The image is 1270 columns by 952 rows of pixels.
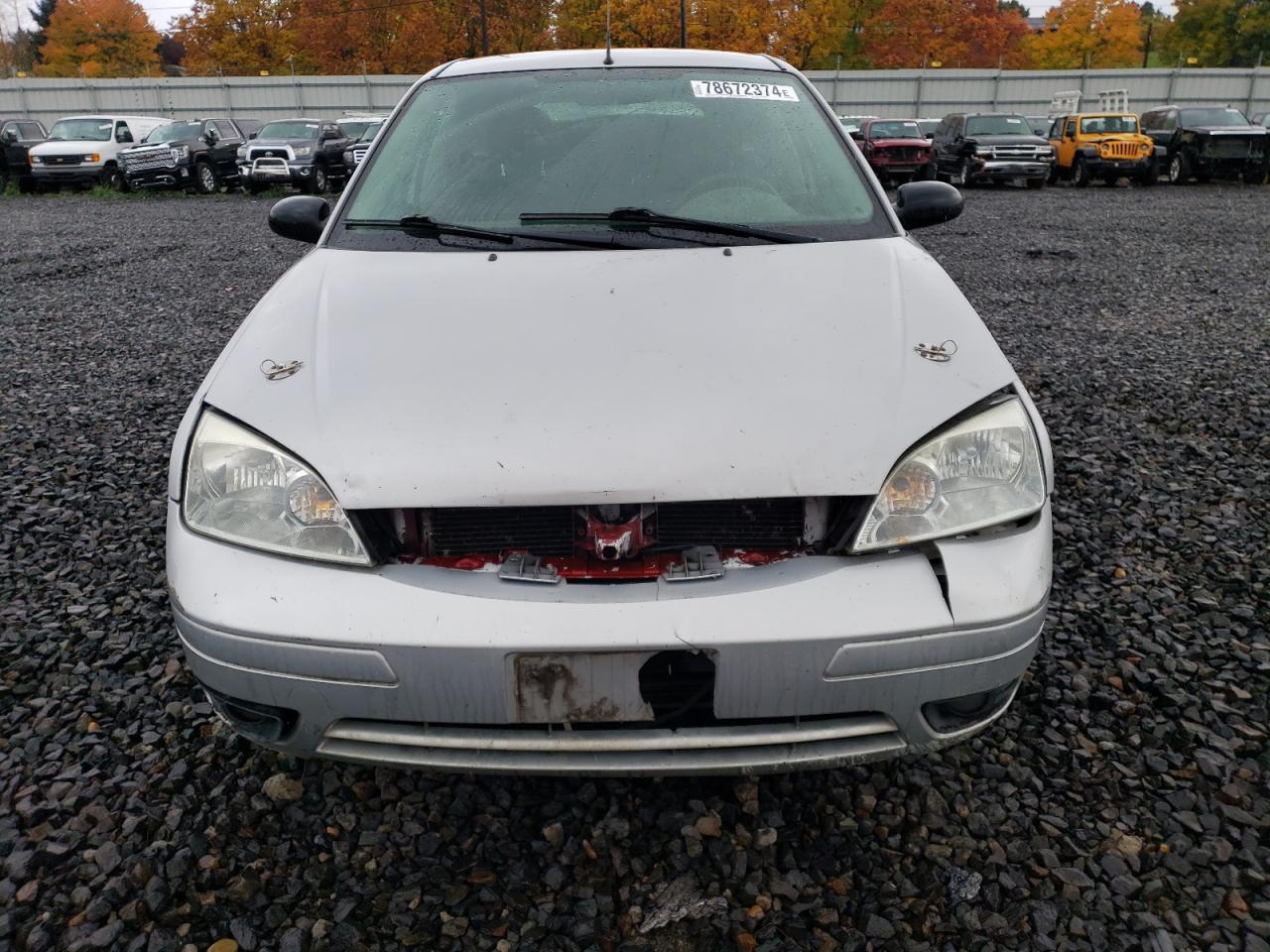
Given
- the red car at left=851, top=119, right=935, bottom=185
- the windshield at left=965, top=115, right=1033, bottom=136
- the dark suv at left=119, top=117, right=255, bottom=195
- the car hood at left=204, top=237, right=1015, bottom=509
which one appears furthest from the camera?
the red car at left=851, top=119, right=935, bottom=185

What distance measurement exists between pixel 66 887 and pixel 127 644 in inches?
37.7

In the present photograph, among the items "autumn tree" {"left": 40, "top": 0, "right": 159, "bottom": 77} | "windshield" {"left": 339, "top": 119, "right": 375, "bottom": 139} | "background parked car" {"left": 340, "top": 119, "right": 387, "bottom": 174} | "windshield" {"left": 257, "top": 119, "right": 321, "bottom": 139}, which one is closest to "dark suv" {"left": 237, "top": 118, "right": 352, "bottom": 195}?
"windshield" {"left": 257, "top": 119, "right": 321, "bottom": 139}

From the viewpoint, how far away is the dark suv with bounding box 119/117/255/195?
18594mm

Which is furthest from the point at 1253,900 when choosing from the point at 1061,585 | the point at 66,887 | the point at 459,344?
the point at 66,887

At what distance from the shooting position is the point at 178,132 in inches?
784

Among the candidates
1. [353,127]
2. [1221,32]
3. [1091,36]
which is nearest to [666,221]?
[353,127]

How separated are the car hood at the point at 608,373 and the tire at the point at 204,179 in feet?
63.9

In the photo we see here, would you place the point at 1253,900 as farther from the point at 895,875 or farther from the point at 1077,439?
the point at 1077,439

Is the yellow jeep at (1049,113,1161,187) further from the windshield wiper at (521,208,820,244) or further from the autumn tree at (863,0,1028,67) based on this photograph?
the autumn tree at (863,0,1028,67)

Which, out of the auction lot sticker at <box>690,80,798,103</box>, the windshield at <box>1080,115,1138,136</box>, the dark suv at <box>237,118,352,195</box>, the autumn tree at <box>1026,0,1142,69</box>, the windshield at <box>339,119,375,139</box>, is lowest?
the auction lot sticker at <box>690,80,798,103</box>

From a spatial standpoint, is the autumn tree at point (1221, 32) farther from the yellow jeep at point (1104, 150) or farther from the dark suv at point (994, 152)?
the dark suv at point (994, 152)

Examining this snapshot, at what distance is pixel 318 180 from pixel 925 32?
41.8 meters

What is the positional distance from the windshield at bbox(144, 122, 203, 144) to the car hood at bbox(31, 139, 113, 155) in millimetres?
988

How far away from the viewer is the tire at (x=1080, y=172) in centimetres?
1980
